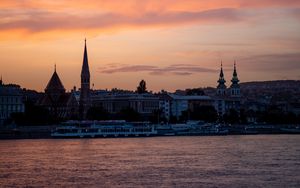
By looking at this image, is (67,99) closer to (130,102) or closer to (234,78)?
(130,102)

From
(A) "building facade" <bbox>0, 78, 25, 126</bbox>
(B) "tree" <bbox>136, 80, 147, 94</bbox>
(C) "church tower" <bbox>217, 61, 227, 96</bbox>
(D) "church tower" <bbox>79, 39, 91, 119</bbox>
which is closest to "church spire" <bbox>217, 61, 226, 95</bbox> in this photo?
(C) "church tower" <bbox>217, 61, 227, 96</bbox>

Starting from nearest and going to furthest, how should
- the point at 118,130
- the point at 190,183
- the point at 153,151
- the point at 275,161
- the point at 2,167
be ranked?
the point at 190,183
the point at 2,167
the point at 275,161
the point at 153,151
the point at 118,130

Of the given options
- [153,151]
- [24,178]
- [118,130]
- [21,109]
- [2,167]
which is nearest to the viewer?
[24,178]

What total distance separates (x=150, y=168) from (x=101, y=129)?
4047cm

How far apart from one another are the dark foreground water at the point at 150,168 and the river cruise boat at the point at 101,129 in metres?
24.2

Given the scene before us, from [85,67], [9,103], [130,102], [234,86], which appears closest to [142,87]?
[130,102]

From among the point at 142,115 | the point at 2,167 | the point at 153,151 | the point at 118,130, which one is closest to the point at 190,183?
the point at 2,167

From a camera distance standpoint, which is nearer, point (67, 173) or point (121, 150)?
point (67, 173)

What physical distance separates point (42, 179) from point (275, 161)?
13.6 metres

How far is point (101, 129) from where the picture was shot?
7769 centimetres

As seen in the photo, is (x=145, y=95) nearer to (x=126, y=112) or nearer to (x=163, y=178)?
(x=126, y=112)

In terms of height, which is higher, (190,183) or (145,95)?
(145,95)

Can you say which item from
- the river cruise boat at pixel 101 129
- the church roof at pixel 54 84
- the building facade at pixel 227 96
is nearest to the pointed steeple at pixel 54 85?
the church roof at pixel 54 84

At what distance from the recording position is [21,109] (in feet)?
293
